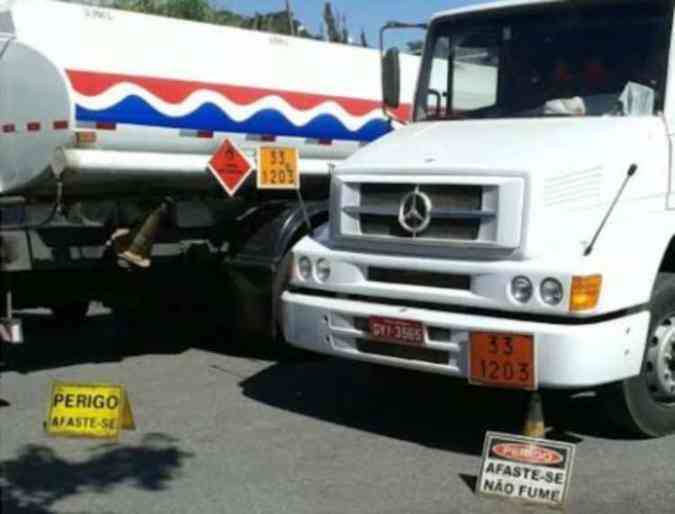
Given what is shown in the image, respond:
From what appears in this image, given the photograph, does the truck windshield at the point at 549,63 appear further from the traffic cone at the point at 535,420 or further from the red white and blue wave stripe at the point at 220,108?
Result: the traffic cone at the point at 535,420

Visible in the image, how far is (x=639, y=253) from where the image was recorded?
5.34 m

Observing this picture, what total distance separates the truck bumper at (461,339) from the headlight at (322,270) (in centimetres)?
12

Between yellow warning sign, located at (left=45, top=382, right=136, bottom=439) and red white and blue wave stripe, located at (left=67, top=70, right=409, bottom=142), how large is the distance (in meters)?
1.82

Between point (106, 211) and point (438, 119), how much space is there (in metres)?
2.53

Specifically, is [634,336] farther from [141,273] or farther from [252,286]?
[141,273]

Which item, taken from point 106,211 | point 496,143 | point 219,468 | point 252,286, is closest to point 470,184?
point 496,143

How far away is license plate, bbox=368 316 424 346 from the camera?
5.50 m

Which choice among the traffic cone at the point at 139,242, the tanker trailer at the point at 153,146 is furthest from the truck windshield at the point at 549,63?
the traffic cone at the point at 139,242

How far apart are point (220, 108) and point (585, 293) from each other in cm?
346

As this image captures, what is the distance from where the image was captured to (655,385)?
225 inches

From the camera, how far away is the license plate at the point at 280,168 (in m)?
7.54

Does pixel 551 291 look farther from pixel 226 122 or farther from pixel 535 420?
pixel 226 122

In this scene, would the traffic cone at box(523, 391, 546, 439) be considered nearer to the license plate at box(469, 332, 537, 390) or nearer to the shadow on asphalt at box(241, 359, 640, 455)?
the license plate at box(469, 332, 537, 390)

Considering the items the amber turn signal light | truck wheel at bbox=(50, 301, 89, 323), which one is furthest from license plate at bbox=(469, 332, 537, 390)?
truck wheel at bbox=(50, 301, 89, 323)
